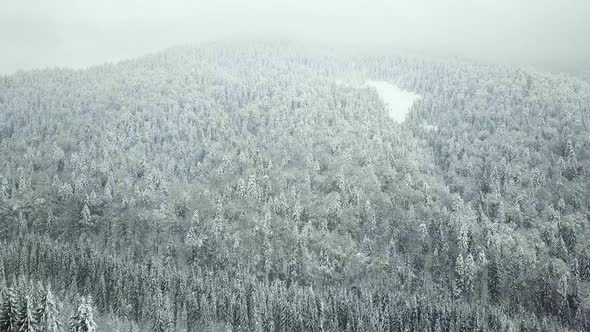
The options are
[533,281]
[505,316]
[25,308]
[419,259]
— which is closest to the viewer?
[25,308]

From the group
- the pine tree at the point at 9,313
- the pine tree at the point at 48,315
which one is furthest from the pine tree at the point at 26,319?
the pine tree at the point at 48,315

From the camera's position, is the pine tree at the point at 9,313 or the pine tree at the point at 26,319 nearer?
the pine tree at the point at 9,313

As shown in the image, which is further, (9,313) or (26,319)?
(26,319)

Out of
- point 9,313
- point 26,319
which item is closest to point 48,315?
point 26,319

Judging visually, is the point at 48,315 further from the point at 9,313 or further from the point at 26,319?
the point at 9,313

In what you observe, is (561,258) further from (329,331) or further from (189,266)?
(189,266)

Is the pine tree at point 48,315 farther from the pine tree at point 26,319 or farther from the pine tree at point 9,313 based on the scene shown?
Answer: the pine tree at point 9,313

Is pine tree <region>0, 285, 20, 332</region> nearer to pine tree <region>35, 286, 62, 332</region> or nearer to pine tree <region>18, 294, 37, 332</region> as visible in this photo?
pine tree <region>18, 294, 37, 332</region>

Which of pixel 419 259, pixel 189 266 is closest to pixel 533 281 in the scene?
pixel 419 259

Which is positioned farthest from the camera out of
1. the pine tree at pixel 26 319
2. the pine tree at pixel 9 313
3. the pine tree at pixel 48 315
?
the pine tree at pixel 48 315

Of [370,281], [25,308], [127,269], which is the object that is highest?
[25,308]

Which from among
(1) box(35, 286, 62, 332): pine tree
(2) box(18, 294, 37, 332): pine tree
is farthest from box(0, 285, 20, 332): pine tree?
(1) box(35, 286, 62, 332): pine tree
